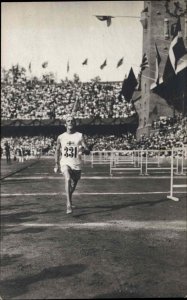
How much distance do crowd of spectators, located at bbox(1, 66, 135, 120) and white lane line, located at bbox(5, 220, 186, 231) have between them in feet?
162

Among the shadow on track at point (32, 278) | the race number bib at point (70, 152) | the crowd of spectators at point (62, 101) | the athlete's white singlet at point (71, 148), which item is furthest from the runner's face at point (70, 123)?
the crowd of spectators at point (62, 101)

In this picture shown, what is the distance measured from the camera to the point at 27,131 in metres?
63.7

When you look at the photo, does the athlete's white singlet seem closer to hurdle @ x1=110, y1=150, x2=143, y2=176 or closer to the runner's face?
the runner's face

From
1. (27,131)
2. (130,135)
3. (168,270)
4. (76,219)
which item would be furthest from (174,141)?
(27,131)

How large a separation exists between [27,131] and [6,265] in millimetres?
59657

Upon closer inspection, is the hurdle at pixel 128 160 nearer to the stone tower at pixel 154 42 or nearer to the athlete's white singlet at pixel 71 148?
the athlete's white singlet at pixel 71 148

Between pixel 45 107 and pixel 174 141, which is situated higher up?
pixel 45 107

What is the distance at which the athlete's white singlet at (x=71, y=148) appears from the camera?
319 inches

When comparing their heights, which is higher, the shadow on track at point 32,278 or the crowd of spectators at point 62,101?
the crowd of spectators at point 62,101

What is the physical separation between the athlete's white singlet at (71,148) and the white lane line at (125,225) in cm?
147

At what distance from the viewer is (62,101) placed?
60.6 metres

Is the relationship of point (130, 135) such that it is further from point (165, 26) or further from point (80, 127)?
point (165, 26)

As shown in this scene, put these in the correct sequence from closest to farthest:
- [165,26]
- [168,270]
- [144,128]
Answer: [168,270] < [165,26] < [144,128]

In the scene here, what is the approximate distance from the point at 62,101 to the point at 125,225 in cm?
5429
